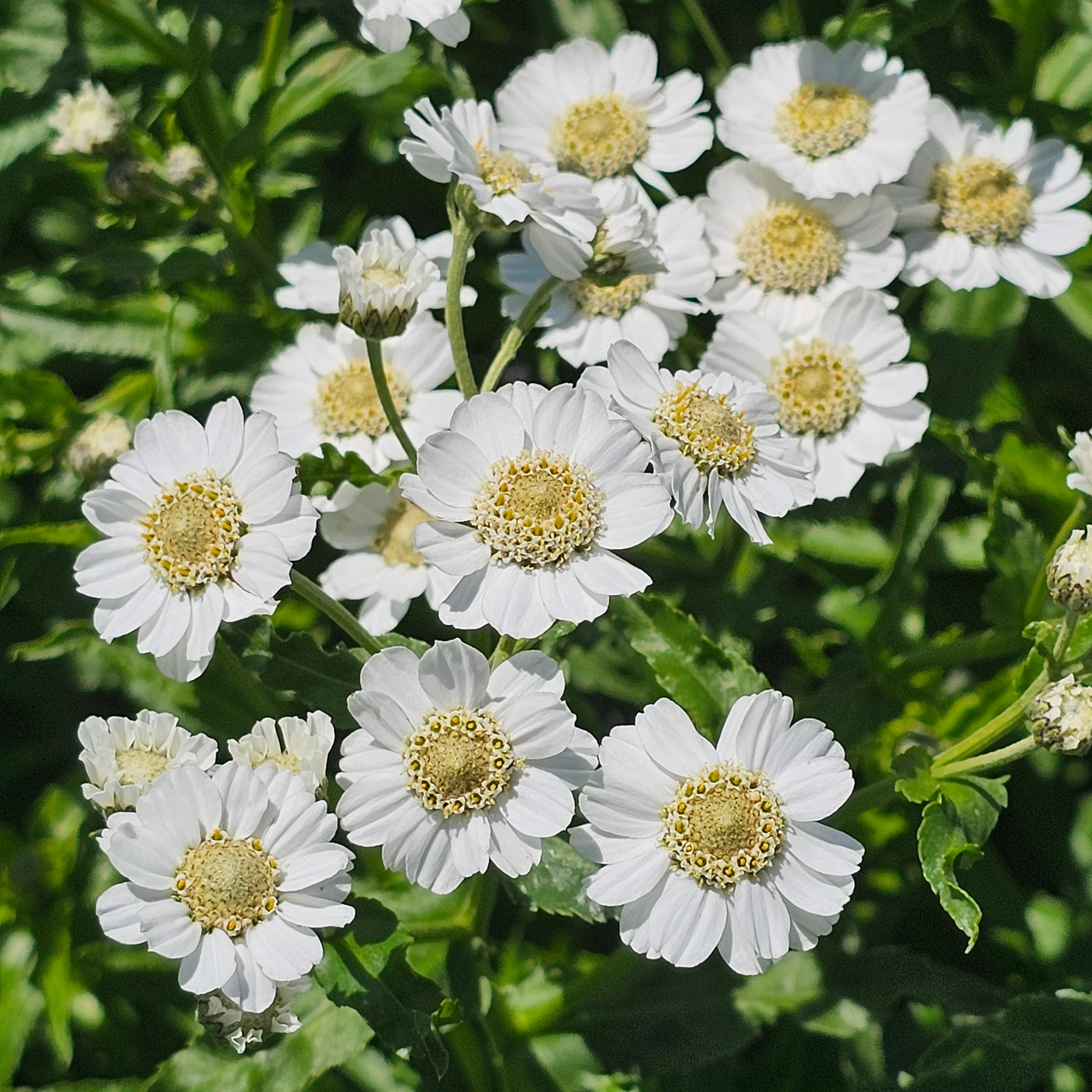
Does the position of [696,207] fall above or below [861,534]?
above

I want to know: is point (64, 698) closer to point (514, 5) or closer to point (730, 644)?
point (730, 644)

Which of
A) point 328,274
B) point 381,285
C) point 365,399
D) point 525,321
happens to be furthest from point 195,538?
point 328,274

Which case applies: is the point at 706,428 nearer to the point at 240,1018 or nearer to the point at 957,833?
the point at 957,833

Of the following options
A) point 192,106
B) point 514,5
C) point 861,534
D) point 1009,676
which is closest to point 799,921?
point 1009,676

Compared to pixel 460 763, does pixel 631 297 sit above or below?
above

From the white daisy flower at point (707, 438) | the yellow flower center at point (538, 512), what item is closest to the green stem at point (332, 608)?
the yellow flower center at point (538, 512)

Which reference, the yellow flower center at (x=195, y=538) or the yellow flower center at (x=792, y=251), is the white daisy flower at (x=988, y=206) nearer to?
the yellow flower center at (x=792, y=251)
